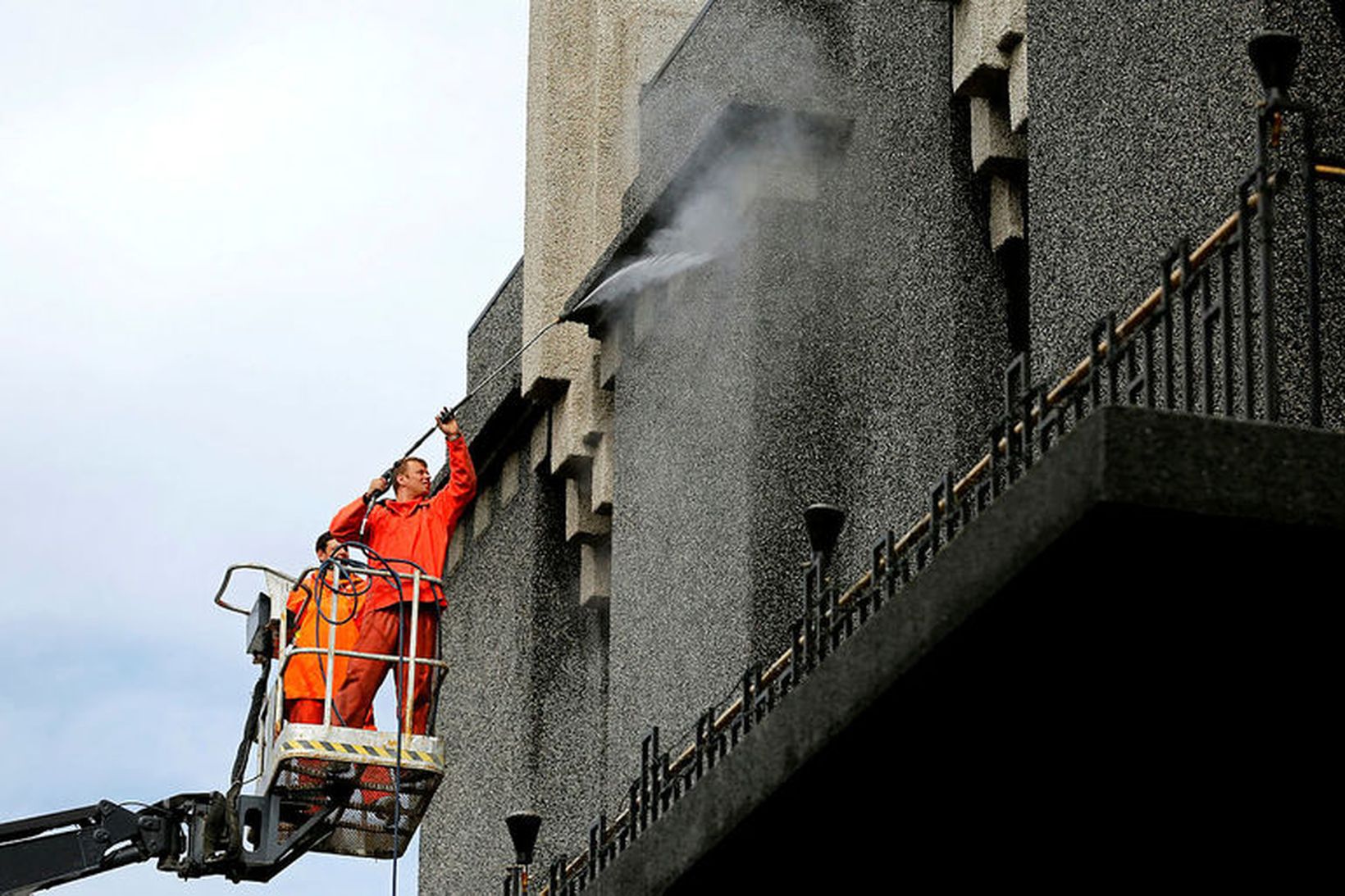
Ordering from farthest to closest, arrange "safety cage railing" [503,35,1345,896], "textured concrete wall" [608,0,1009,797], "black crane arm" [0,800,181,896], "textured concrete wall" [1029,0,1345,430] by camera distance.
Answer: "black crane arm" [0,800,181,896]
"textured concrete wall" [608,0,1009,797]
"textured concrete wall" [1029,0,1345,430]
"safety cage railing" [503,35,1345,896]

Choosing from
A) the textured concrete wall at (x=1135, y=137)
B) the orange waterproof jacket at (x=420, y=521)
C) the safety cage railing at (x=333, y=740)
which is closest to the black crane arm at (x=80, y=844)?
the safety cage railing at (x=333, y=740)

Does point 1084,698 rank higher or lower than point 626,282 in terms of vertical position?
lower

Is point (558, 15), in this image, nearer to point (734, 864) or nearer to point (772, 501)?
point (772, 501)

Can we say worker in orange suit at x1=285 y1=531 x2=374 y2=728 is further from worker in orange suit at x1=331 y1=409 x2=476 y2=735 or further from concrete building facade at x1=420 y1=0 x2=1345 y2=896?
concrete building facade at x1=420 y1=0 x2=1345 y2=896

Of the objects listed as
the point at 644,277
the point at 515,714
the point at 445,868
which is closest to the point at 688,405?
the point at 644,277

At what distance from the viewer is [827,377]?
690 inches

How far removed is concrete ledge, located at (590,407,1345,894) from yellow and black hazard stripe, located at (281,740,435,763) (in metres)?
6.89

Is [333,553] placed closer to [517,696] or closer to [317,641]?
[317,641]

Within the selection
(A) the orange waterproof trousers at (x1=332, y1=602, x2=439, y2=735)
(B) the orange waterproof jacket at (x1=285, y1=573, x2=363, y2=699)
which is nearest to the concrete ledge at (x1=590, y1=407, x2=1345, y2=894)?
(B) the orange waterproof jacket at (x1=285, y1=573, x2=363, y2=699)

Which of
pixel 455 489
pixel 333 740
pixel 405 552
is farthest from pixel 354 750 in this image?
pixel 455 489

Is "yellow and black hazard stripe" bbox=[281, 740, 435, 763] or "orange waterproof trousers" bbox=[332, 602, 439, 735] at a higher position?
"orange waterproof trousers" bbox=[332, 602, 439, 735]

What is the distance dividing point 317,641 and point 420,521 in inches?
77.7

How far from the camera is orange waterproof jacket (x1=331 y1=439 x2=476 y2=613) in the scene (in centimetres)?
2036

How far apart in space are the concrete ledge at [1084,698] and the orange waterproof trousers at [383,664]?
757cm
